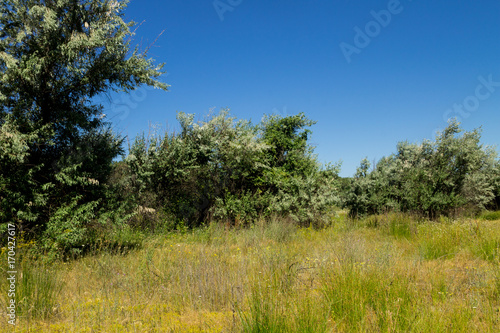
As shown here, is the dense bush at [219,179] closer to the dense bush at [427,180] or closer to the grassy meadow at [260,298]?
the dense bush at [427,180]

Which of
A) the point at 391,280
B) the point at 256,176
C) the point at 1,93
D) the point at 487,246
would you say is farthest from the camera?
the point at 256,176

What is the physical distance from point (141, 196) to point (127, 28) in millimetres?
5830

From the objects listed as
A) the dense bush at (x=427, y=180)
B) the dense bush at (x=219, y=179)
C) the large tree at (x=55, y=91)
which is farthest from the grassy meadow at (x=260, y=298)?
the dense bush at (x=427, y=180)

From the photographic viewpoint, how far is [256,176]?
522 inches

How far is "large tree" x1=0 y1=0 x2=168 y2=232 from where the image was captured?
6133 millimetres

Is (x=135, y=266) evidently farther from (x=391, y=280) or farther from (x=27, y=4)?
(x=27, y=4)

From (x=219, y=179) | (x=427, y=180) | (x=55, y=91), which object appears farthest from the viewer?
(x=427, y=180)

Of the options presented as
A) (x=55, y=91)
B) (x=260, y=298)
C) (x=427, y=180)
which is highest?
(x=55, y=91)

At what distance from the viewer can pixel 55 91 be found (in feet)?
22.5

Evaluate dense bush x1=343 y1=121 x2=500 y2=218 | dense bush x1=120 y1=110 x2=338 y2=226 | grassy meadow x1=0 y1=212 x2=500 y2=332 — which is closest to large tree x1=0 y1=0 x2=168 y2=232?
grassy meadow x1=0 y1=212 x2=500 y2=332

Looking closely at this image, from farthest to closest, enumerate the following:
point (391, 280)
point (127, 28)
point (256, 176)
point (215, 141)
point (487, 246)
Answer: point (256, 176), point (215, 141), point (127, 28), point (487, 246), point (391, 280)

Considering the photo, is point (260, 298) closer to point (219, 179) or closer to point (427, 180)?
point (219, 179)

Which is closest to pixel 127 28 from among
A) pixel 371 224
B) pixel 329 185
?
pixel 329 185

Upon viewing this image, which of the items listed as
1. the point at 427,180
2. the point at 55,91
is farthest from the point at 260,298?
the point at 427,180
